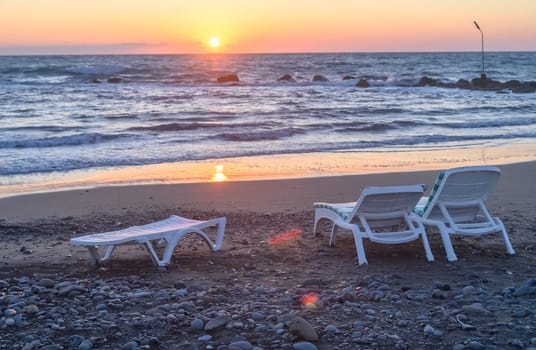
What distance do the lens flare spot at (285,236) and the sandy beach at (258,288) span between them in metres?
0.05

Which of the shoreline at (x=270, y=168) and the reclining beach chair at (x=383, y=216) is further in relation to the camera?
the shoreline at (x=270, y=168)

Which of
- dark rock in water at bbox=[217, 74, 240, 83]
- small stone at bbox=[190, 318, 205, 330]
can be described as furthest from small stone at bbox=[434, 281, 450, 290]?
dark rock in water at bbox=[217, 74, 240, 83]

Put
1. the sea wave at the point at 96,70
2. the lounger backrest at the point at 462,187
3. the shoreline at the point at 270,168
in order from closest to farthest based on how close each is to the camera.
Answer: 1. the lounger backrest at the point at 462,187
2. the shoreline at the point at 270,168
3. the sea wave at the point at 96,70

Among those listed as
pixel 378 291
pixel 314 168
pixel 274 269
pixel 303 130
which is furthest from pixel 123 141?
pixel 378 291

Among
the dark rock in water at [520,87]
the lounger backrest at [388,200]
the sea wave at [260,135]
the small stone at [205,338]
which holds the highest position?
the lounger backrest at [388,200]

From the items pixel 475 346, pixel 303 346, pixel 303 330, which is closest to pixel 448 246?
pixel 475 346

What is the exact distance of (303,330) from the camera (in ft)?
13.0

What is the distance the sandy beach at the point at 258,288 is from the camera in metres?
3.98

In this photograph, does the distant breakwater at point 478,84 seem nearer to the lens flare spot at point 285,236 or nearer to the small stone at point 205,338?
the lens flare spot at point 285,236

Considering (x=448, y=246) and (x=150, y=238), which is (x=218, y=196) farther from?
(x=448, y=246)

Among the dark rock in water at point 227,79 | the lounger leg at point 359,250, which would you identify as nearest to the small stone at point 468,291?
the lounger leg at point 359,250

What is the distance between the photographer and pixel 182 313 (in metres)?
4.35

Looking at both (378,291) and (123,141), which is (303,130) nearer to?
(123,141)

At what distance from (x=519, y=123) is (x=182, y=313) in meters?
18.3
